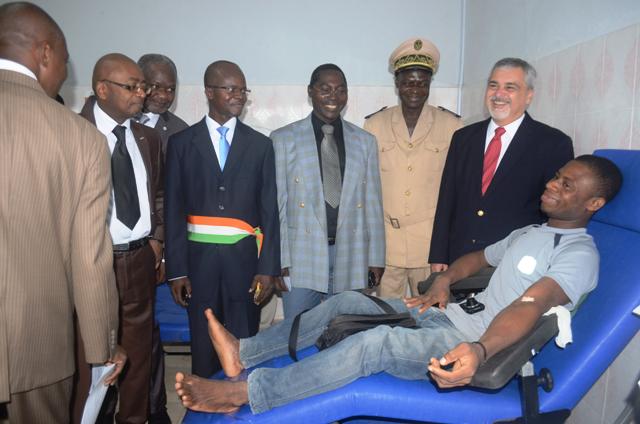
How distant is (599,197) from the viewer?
1.90m

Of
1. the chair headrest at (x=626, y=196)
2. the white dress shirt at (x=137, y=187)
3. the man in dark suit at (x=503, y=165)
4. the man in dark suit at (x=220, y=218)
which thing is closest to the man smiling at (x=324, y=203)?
the man in dark suit at (x=220, y=218)

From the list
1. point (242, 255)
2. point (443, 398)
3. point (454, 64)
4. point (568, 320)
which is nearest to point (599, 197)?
point (568, 320)

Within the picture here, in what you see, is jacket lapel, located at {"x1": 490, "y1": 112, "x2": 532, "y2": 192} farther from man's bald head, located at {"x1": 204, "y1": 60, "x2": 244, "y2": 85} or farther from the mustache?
man's bald head, located at {"x1": 204, "y1": 60, "x2": 244, "y2": 85}

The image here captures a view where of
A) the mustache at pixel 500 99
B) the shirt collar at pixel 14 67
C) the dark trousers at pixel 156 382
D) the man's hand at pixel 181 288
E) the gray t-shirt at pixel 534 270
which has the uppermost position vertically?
the mustache at pixel 500 99

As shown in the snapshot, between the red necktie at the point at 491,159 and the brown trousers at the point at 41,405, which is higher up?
the red necktie at the point at 491,159

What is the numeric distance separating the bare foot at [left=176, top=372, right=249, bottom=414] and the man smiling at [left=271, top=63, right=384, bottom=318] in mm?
945

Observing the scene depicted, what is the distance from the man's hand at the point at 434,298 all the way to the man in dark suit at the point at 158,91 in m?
1.90

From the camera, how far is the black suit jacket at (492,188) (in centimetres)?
232

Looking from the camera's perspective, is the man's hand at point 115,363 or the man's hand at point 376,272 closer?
the man's hand at point 115,363

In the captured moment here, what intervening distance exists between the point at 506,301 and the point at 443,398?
523 mm

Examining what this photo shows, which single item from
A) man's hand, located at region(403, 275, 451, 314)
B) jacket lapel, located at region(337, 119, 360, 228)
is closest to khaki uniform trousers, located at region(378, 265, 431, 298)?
jacket lapel, located at region(337, 119, 360, 228)

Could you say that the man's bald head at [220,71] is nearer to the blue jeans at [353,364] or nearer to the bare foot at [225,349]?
the bare foot at [225,349]

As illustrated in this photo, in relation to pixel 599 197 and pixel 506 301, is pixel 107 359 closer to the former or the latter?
pixel 506 301

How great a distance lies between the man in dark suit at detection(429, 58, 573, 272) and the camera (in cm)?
232
